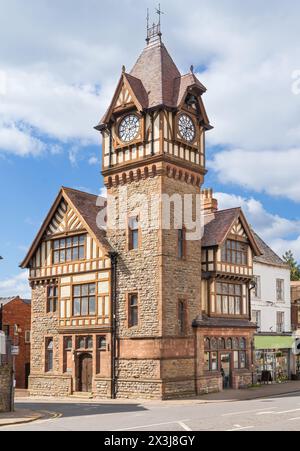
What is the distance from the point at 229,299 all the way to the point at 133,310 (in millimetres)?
7125

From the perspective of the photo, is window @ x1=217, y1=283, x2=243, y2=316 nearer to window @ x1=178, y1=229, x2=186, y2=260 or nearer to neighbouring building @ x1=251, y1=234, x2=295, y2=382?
Result: neighbouring building @ x1=251, y1=234, x2=295, y2=382

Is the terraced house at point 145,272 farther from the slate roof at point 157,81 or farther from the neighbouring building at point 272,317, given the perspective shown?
the neighbouring building at point 272,317

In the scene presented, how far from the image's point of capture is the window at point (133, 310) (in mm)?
33656

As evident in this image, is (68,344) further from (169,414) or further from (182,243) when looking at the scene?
(169,414)

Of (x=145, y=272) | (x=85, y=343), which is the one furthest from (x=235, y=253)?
(x=85, y=343)

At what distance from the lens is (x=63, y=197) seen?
125 ft

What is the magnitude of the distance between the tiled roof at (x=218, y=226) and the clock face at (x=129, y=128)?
7.61 m

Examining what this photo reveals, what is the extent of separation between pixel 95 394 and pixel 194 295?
7585 mm

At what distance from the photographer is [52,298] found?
38.8m

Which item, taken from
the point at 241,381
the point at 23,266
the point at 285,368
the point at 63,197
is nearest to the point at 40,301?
the point at 23,266
